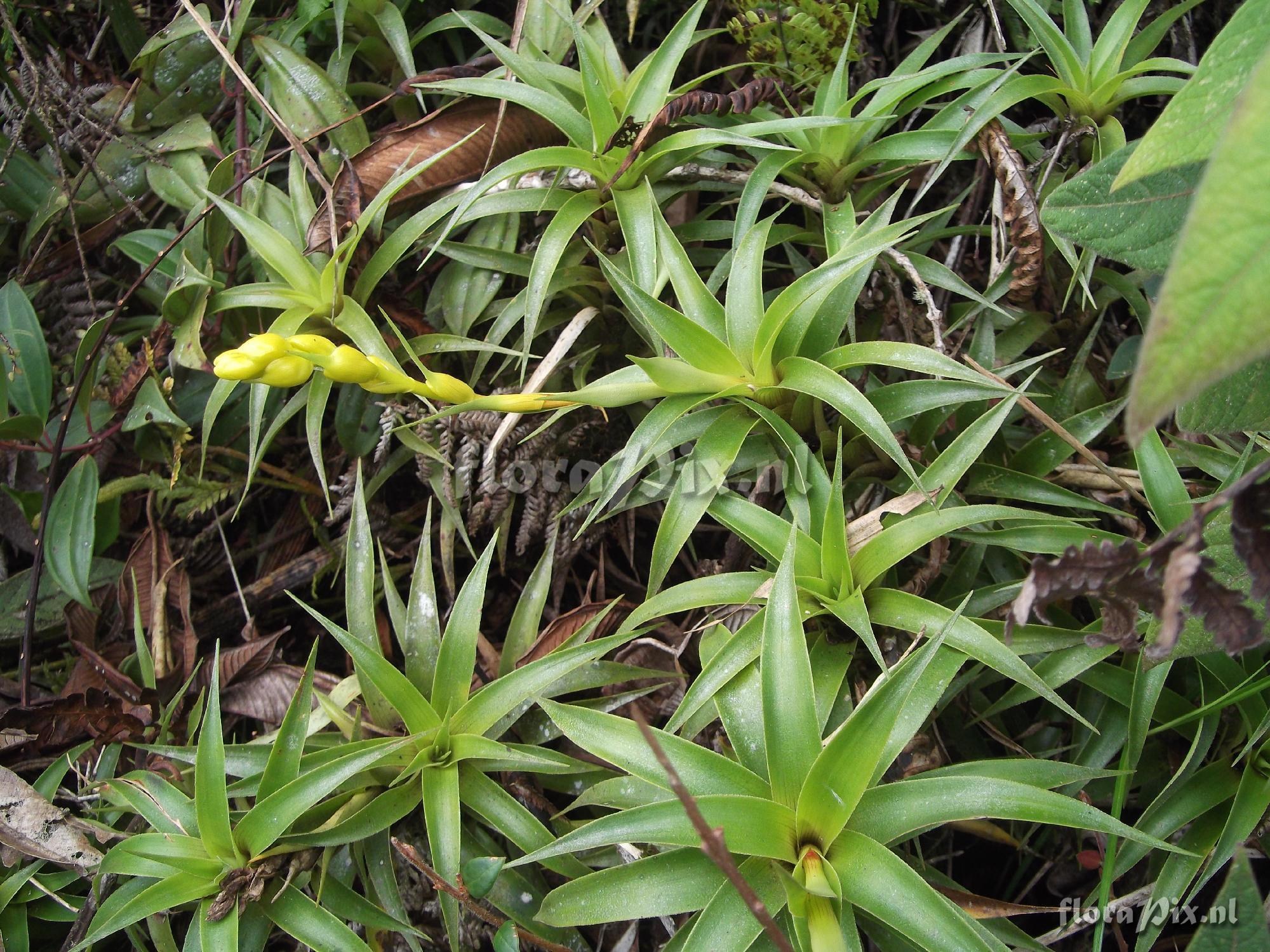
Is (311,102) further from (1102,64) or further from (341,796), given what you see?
(1102,64)

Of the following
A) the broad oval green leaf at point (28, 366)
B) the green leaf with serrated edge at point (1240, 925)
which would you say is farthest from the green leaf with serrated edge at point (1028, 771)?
the broad oval green leaf at point (28, 366)

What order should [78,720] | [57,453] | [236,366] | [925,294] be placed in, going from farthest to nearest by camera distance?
[57,453] → [78,720] → [925,294] → [236,366]

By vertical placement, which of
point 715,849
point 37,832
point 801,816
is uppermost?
point 715,849

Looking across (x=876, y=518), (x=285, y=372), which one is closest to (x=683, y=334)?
(x=876, y=518)

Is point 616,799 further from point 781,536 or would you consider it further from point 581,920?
point 781,536

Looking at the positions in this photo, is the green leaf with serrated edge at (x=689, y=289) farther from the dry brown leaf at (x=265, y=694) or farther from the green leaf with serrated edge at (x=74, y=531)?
the green leaf with serrated edge at (x=74, y=531)

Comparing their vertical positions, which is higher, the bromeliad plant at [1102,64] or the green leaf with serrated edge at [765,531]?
the bromeliad plant at [1102,64]
